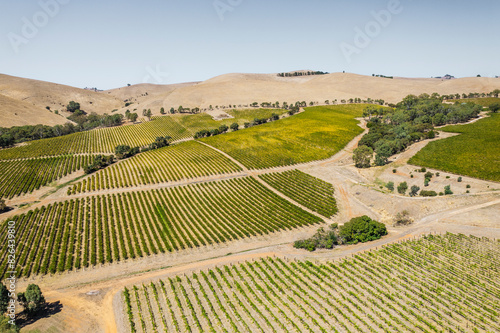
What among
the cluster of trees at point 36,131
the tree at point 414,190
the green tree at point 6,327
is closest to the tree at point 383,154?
the tree at point 414,190

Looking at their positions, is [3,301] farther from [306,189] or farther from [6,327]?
[306,189]

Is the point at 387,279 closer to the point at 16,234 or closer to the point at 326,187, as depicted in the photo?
the point at 326,187

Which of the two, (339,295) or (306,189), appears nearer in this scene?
(339,295)

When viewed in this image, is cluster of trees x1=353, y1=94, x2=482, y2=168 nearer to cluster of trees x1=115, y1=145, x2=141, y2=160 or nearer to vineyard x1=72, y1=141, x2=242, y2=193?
vineyard x1=72, y1=141, x2=242, y2=193

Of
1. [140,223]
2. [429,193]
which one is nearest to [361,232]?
[429,193]

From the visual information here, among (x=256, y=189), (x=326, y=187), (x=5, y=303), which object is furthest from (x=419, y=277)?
(x=5, y=303)
